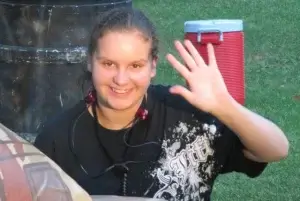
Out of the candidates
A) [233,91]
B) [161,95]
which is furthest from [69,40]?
[161,95]

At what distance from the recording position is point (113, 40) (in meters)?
2.59

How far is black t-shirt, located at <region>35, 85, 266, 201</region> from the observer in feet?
8.80

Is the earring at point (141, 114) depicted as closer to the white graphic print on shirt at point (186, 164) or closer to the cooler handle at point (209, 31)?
the white graphic print on shirt at point (186, 164)

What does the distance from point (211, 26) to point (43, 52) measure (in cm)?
167

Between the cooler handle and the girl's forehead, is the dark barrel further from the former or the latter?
the girl's forehead

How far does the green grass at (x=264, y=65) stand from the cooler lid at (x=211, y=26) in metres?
0.22

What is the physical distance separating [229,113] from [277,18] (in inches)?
311

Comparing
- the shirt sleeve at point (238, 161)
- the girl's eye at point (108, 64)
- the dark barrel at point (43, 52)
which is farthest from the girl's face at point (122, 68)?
the dark barrel at point (43, 52)

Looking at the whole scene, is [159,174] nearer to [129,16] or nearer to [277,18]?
[129,16]

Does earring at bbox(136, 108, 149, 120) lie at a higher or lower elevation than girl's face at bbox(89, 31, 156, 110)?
lower

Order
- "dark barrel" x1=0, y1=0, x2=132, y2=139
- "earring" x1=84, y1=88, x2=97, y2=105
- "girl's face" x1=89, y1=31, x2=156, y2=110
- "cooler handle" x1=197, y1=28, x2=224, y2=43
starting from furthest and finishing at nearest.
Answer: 1. "dark barrel" x1=0, y1=0, x2=132, y2=139
2. "cooler handle" x1=197, y1=28, x2=224, y2=43
3. "earring" x1=84, y1=88, x2=97, y2=105
4. "girl's face" x1=89, y1=31, x2=156, y2=110

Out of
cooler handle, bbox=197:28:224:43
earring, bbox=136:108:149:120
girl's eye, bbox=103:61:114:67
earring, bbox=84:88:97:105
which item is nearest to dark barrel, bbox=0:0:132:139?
cooler handle, bbox=197:28:224:43

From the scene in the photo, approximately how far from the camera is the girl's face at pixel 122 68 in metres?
2.54

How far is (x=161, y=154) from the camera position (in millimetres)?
2721
